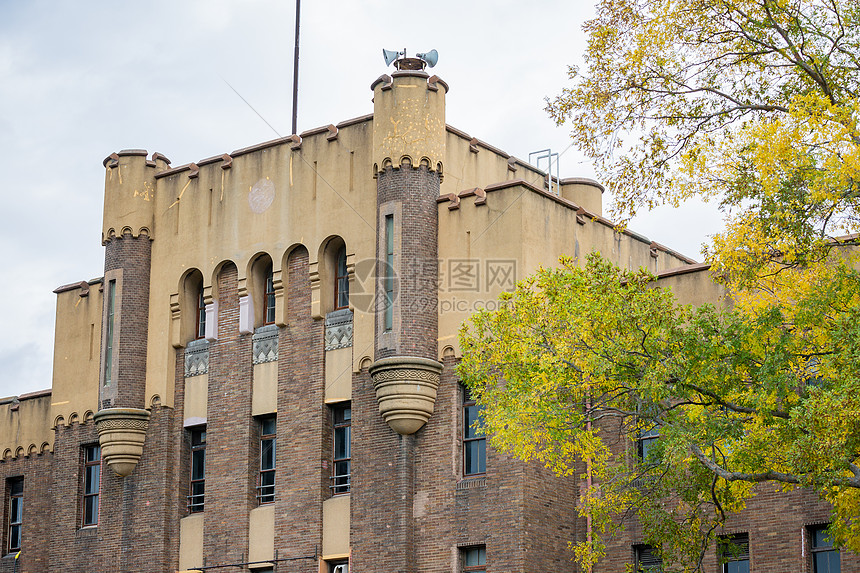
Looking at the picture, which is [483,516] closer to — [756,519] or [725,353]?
[756,519]

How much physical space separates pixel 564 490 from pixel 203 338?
991cm

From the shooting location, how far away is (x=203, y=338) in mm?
31500

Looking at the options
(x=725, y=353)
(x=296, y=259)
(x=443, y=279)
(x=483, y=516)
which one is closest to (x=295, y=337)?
(x=296, y=259)

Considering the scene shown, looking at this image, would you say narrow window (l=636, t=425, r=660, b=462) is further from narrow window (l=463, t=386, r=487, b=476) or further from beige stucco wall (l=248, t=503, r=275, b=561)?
beige stucco wall (l=248, t=503, r=275, b=561)

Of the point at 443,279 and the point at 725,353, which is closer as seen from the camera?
the point at 725,353

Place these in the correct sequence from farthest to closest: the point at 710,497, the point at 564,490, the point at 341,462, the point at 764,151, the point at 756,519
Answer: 1. the point at 341,462
2. the point at 564,490
3. the point at 756,519
4. the point at 710,497
5. the point at 764,151

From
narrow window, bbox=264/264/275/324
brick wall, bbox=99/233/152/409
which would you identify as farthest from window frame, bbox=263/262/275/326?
brick wall, bbox=99/233/152/409

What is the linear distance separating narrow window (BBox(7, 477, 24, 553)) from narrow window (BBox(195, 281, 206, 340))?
28.0 ft

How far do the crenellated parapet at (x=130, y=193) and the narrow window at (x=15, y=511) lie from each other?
8199 mm

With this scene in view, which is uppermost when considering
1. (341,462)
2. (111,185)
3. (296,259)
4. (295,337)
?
(111,185)

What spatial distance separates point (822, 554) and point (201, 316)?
51.2ft

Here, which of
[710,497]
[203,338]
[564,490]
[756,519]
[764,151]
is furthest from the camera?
[203,338]

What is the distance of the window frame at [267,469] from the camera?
29.3m

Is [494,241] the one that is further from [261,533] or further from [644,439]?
[261,533]
